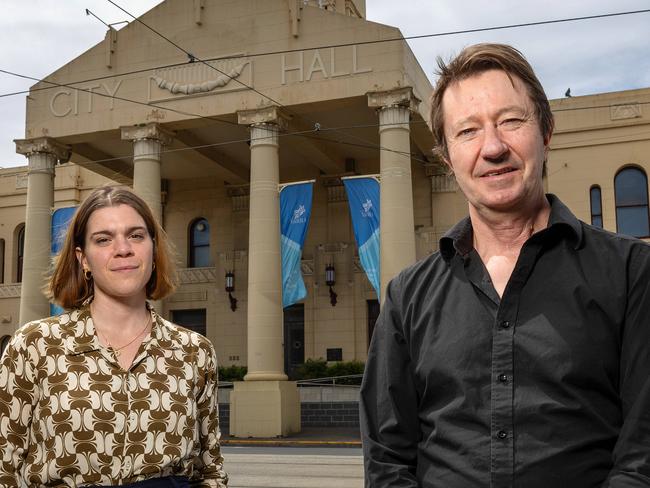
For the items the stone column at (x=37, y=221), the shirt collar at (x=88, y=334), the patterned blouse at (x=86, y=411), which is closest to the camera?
the patterned blouse at (x=86, y=411)

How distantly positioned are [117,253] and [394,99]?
71.8 feet

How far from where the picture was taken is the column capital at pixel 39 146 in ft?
97.2

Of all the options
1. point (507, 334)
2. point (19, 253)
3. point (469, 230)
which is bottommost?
point (507, 334)

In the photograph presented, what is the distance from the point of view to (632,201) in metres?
29.9

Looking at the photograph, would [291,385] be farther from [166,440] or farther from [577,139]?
[166,440]

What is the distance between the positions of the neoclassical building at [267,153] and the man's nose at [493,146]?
21345 millimetres

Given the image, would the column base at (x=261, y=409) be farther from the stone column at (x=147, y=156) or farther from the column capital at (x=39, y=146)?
the column capital at (x=39, y=146)

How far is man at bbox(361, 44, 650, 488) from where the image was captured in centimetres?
253

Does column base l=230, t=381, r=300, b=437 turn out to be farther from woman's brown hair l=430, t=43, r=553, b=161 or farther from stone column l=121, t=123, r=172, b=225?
woman's brown hair l=430, t=43, r=553, b=161

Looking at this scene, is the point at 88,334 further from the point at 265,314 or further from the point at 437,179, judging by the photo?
the point at 437,179

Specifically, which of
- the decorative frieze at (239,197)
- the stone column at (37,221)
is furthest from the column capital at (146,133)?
the decorative frieze at (239,197)

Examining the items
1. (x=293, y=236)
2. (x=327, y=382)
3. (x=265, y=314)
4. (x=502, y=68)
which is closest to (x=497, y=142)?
(x=502, y=68)

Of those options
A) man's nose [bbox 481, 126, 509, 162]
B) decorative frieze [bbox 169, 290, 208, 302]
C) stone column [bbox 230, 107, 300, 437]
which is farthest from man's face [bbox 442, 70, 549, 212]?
decorative frieze [bbox 169, 290, 208, 302]

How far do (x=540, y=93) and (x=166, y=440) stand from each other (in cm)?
205
